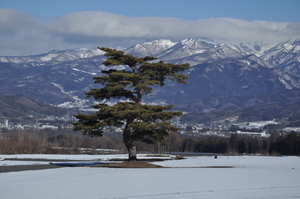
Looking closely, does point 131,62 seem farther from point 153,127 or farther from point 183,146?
point 183,146

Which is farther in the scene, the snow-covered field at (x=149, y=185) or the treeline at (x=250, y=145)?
the treeline at (x=250, y=145)

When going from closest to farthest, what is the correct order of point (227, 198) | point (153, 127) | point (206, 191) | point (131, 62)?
point (227, 198) → point (206, 191) → point (153, 127) → point (131, 62)

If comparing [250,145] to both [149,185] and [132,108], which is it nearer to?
[132,108]

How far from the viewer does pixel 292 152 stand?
115688mm

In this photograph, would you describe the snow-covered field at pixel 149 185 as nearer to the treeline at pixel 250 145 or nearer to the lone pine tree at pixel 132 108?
the lone pine tree at pixel 132 108

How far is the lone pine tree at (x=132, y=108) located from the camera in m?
38.6

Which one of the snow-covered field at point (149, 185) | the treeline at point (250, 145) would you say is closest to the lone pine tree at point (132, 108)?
the snow-covered field at point (149, 185)

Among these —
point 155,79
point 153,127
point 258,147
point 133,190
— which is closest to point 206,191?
point 133,190

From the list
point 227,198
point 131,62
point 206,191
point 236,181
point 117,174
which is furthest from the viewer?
point 131,62

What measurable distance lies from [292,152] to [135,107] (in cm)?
8597

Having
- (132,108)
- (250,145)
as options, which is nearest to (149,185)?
(132,108)

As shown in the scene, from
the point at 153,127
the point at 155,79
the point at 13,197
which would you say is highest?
the point at 155,79

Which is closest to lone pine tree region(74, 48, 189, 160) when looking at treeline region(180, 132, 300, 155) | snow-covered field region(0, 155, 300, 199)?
snow-covered field region(0, 155, 300, 199)

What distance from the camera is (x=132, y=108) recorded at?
38.8m
